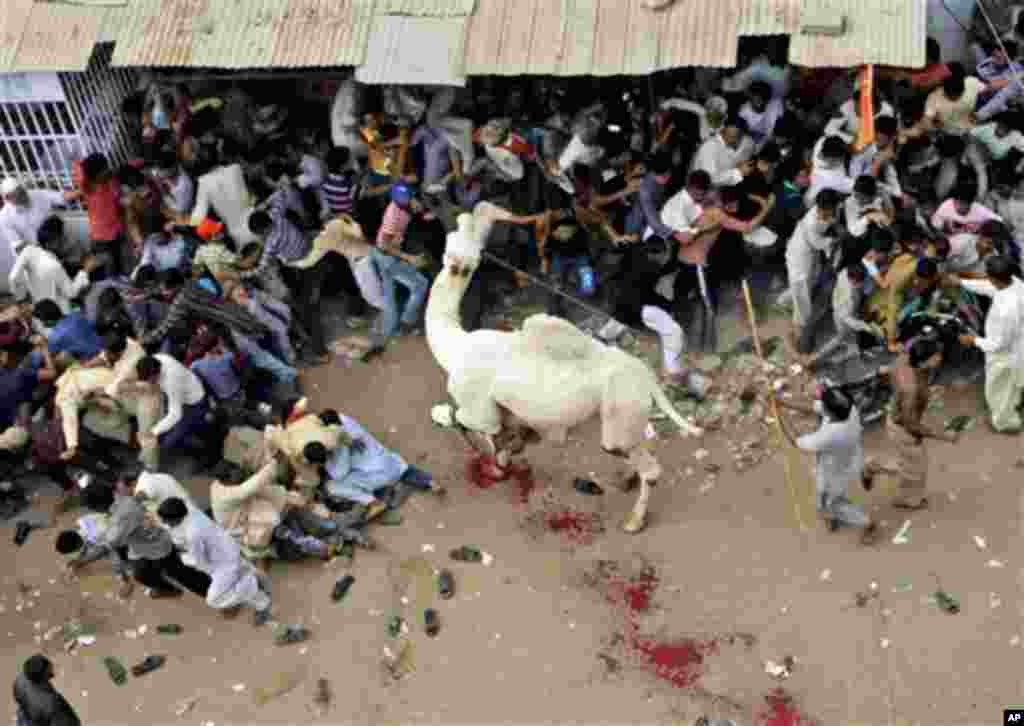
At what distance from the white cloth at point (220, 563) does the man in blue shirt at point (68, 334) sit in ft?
7.48

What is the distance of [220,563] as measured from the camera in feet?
27.5

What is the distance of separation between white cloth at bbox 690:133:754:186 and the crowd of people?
21 millimetres

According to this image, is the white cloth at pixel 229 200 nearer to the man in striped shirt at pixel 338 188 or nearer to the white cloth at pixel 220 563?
the man in striped shirt at pixel 338 188

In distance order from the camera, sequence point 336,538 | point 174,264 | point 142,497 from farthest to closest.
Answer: point 174,264 < point 336,538 < point 142,497

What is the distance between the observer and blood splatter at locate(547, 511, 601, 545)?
920 centimetres

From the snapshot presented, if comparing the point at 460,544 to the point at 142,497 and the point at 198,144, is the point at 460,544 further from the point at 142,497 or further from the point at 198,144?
the point at 198,144

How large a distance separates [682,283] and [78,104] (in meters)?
5.58

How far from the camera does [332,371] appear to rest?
10898mm

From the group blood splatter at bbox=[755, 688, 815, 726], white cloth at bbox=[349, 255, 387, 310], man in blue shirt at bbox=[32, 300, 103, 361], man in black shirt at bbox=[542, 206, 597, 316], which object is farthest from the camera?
white cloth at bbox=[349, 255, 387, 310]

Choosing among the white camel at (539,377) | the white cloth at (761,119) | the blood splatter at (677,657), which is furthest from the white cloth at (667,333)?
the blood splatter at (677,657)

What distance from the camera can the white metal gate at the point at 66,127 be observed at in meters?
11.1

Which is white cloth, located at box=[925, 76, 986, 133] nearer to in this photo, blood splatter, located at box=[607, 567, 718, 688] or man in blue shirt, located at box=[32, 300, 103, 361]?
blood splatter, located at box=[607, 567, 718, 688]

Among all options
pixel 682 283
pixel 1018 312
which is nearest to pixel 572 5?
pixel 682 283

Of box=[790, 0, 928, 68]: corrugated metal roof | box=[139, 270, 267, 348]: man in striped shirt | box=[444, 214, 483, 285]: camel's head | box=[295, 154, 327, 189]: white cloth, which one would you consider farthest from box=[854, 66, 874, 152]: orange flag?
box=[139, 270, 267, 348]: man in striped shirt
